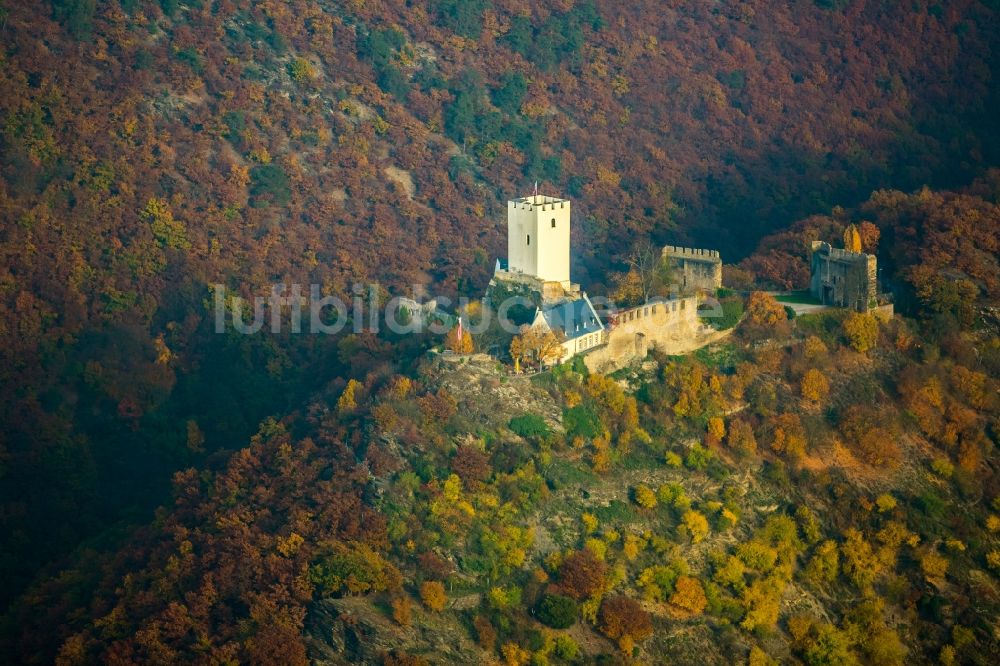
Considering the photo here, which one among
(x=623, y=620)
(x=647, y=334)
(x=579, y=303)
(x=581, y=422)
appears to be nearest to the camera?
(x=623, y=620)

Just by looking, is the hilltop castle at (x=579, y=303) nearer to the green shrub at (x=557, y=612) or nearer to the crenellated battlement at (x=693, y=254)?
the crenellated battlement at (x=693, y=254)

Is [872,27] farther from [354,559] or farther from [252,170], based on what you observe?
[354,559]

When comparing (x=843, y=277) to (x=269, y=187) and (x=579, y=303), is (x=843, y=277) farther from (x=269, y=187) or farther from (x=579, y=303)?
(x=269, y=187)

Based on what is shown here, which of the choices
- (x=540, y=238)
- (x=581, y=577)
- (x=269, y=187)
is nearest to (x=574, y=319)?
(x=540, y=238)

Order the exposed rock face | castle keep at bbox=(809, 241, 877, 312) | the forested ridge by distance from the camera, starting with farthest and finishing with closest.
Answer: castle keep at bbox=(809, 241, 877, 312), the forested ridge, the exposed rock face

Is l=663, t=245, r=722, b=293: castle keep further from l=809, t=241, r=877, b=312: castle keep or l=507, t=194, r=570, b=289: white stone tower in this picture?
l=507, t=194, r=570, b=289: white stone tower

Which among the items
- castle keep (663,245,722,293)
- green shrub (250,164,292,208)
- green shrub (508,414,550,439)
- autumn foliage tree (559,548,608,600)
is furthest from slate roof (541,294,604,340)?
green shrub (250,164,292,208)

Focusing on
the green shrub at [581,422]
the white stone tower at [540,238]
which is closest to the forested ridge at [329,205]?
the green shrub at [581,422]
